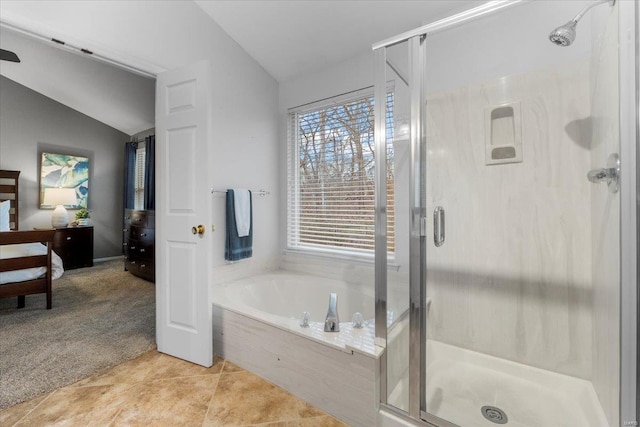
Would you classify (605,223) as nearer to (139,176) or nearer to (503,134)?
(503,134)

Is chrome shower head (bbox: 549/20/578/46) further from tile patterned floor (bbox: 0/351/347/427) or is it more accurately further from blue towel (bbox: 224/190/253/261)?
blue towel (bbox: 224/190/253/261)

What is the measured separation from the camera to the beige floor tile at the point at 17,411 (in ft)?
4.52

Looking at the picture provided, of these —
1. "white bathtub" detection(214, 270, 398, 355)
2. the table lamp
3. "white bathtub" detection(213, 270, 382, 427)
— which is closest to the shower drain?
"white bathtub" detection(213, 270, 382, 427)

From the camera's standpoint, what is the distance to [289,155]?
9.50 ft

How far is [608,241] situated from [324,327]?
1.33m

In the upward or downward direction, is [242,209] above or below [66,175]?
below

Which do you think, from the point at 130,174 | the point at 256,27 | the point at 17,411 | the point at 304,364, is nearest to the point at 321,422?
the point at 304,364

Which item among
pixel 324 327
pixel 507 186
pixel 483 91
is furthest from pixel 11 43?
pixel 507 186

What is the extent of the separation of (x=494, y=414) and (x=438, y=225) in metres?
0.94

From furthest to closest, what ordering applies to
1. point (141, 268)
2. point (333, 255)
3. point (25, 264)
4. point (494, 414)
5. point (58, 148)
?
point (58, 148) → point (141, 268) → point (25, 264) → point (333, 255) → point (494, 414)

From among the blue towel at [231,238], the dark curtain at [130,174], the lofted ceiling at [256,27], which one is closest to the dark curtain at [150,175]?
the dark curtain at [130,174]

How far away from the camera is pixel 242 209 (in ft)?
8.27

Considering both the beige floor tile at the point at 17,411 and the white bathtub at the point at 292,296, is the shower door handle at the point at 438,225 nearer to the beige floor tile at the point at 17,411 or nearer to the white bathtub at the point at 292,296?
the white bathtub at the point at 292,296

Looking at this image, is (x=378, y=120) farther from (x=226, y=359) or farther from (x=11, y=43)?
(x=11, y=43)
